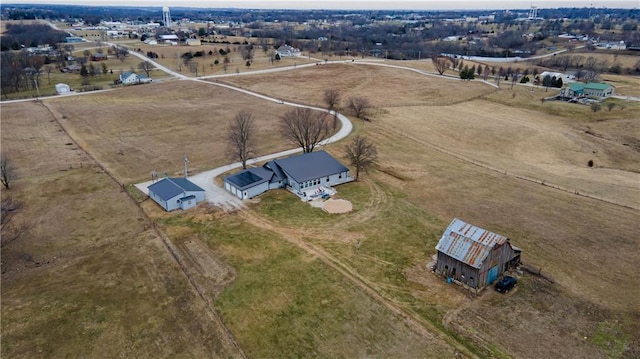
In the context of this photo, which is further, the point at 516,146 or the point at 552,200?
the point at 516,146

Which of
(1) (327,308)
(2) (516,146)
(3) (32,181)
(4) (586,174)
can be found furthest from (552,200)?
(3) (32,181)

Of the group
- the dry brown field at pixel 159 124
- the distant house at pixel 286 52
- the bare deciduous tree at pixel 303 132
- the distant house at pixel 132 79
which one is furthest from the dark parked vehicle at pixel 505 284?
the distant house at pixel 286 52

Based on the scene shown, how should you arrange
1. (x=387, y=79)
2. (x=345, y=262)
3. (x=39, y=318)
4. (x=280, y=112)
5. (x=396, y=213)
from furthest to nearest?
(x=387, y=79), (x=280, y=112), (x=396, y=213), (x=345, y=262), (x=39, y=318)

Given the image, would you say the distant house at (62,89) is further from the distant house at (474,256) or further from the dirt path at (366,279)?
the distant house at (474,256)

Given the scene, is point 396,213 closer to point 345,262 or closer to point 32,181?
point 345,262

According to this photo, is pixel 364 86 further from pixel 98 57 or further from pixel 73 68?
pixel 98 57

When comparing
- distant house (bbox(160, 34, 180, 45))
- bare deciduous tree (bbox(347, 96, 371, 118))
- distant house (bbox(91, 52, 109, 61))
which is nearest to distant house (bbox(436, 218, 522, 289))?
bare deciduous tree (bbox(347, 96, 371, 118))

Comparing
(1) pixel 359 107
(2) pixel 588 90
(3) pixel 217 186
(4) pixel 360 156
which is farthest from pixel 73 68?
(2) pixel 588 90
